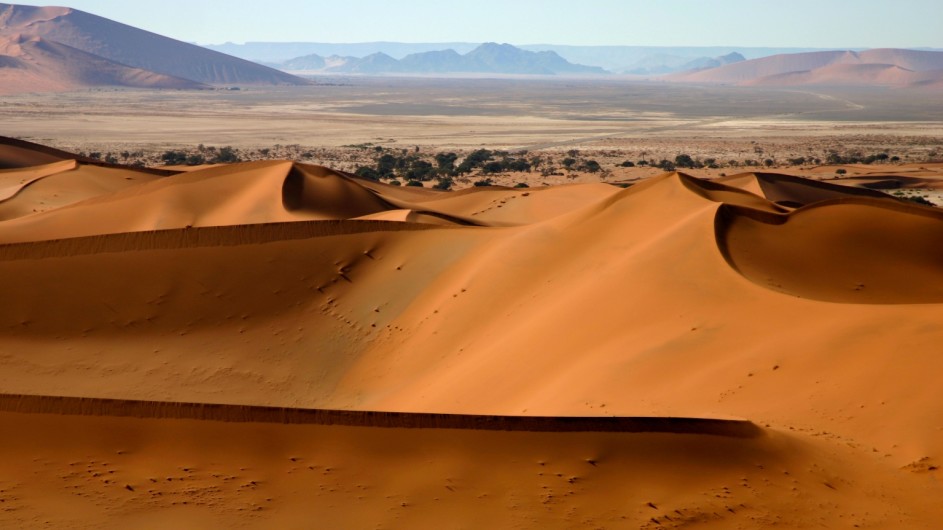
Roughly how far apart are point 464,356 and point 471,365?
779mm

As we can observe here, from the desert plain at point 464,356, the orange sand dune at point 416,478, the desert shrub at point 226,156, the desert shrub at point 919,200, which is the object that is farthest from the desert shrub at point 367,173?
the orange sand dune at point 416,478

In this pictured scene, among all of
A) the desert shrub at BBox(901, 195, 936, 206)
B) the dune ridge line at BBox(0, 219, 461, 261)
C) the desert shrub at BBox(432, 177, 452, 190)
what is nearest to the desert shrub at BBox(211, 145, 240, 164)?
the desert shrub at BBox(432, 177, 452, 190)

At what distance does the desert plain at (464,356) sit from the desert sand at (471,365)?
41 millimetres

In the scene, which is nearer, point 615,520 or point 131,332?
point 615,520

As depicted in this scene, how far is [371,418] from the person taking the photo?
9.67 m

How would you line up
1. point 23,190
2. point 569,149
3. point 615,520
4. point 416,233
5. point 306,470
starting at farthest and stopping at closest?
1. point 569,149
2. point 23,190
3. point 416,233
4. point 306,470
5. point 615,520

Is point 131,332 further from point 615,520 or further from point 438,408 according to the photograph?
point 615,520

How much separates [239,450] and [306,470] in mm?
769

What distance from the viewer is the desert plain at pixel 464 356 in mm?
8914

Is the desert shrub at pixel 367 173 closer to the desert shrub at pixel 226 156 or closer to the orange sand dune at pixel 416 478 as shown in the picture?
the desert shrub at pixel 226 156

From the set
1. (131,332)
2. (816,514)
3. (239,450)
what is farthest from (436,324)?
(816,514)

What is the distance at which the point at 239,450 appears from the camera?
9500mm

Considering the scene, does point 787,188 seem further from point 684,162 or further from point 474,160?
point 474,160

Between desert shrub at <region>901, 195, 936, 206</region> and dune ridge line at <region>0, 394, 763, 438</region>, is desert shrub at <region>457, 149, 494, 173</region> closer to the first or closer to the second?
desert shrub at <region>901, 195, 936, 206</region>
